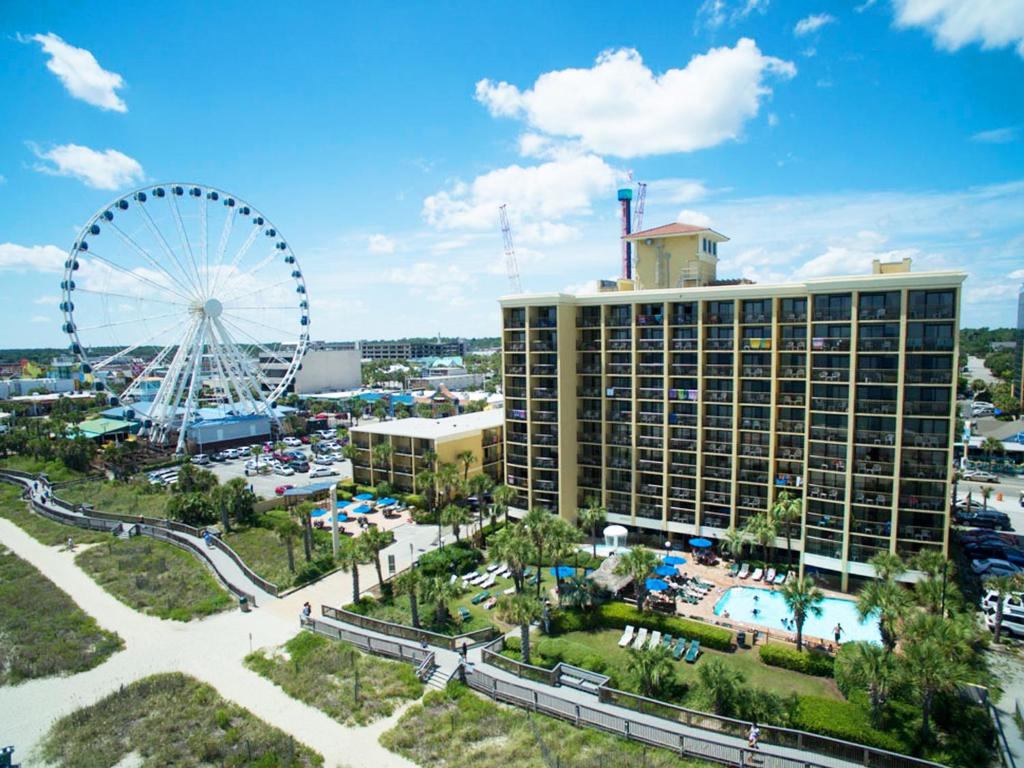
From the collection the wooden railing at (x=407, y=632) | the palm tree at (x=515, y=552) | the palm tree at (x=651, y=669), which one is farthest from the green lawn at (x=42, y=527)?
the palm tree at (x=651, y=669)

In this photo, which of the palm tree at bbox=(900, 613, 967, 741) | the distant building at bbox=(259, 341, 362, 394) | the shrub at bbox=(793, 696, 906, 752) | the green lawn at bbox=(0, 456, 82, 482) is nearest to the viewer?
the palm tree at bbox=(900, 613, 967, 741)

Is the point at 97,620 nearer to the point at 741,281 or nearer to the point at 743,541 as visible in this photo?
the point at 743,541

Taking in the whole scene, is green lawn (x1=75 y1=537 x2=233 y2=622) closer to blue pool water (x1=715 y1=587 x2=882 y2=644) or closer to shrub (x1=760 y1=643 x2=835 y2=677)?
blue pool water (x1=715 y1=587 x2=882 y2=644)

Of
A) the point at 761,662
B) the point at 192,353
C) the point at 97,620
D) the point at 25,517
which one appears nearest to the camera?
the point at 761,662

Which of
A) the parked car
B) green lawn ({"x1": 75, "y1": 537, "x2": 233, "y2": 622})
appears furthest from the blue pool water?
A: the parked car

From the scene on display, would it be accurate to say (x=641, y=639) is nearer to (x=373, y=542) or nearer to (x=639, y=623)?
(x=639, y=623)

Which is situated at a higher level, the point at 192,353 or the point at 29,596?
the point at 192,353

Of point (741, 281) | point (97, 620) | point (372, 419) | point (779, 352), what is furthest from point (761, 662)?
point (372, 419)
